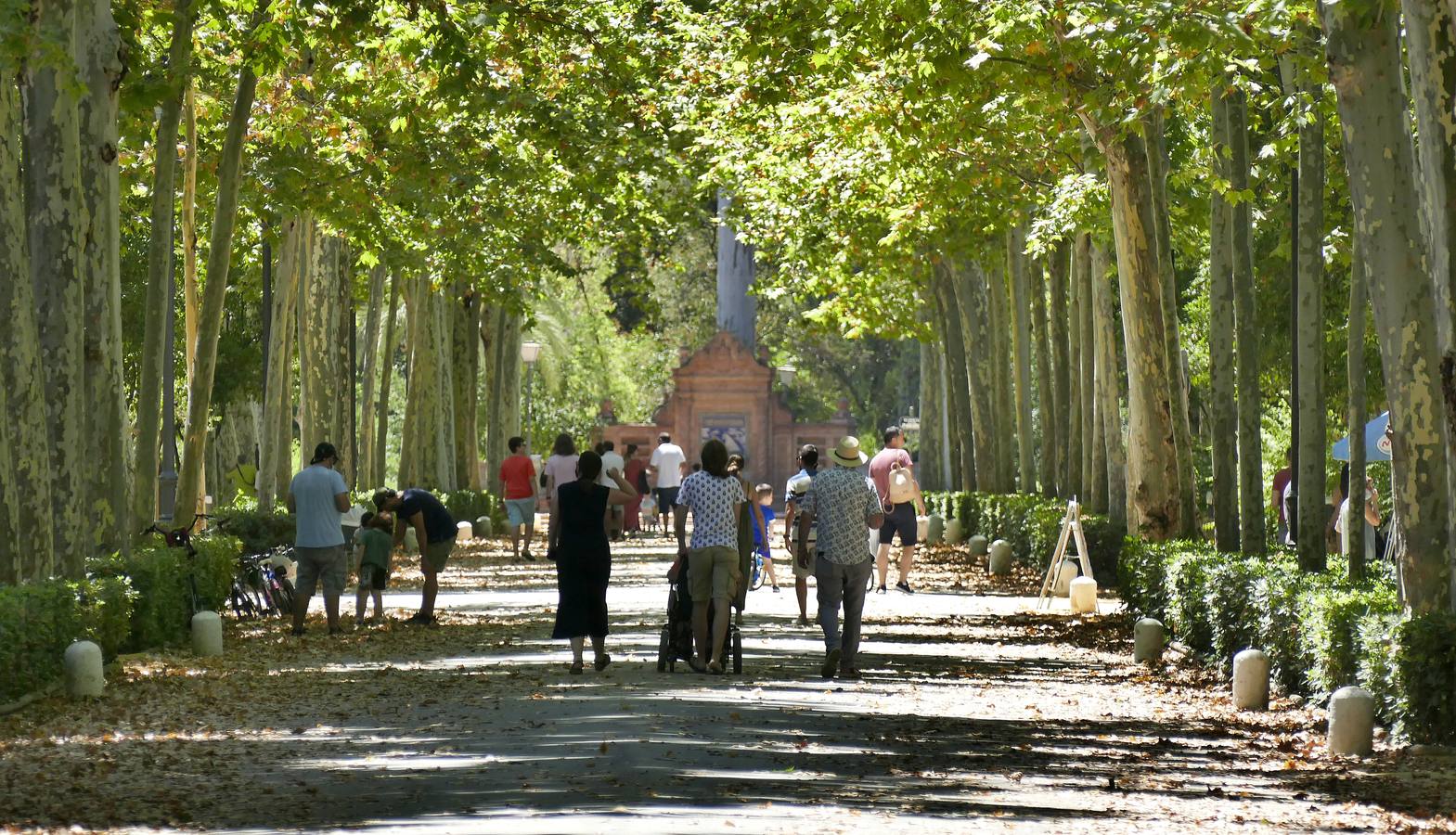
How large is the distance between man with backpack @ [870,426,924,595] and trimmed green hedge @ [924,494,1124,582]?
2.10 m

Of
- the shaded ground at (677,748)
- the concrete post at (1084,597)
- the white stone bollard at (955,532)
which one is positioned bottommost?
the shaded ground at (677,748)

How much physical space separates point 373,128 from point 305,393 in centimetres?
534

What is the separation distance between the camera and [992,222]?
1212 inches

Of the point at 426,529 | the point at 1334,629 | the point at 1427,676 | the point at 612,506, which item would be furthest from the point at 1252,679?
the point at 612,506

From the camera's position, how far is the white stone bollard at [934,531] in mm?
41812

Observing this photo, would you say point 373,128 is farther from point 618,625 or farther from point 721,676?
point 721,676

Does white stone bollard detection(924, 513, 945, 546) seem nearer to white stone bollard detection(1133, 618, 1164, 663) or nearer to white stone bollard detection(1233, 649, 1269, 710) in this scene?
white stone bollard detection(1133, 618, 1164, 663)

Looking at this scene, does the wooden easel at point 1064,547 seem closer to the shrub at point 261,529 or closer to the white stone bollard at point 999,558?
the white stone bollard at point 999,558

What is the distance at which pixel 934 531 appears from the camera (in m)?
42.1

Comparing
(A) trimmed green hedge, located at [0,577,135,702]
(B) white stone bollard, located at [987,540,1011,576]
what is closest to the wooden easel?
(B) white stone bollard, located at [987,540,1011,576]

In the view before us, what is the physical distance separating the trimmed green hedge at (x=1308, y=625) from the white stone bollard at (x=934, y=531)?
20.4 metres

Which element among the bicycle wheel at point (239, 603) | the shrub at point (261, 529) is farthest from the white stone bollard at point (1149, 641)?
the shrub at point (261, 529)

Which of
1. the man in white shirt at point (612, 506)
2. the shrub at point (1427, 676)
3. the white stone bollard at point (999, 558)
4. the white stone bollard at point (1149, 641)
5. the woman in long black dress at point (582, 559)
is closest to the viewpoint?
the shrub at point (1427, 676)

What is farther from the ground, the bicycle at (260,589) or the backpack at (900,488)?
the backpack at (900,488)
